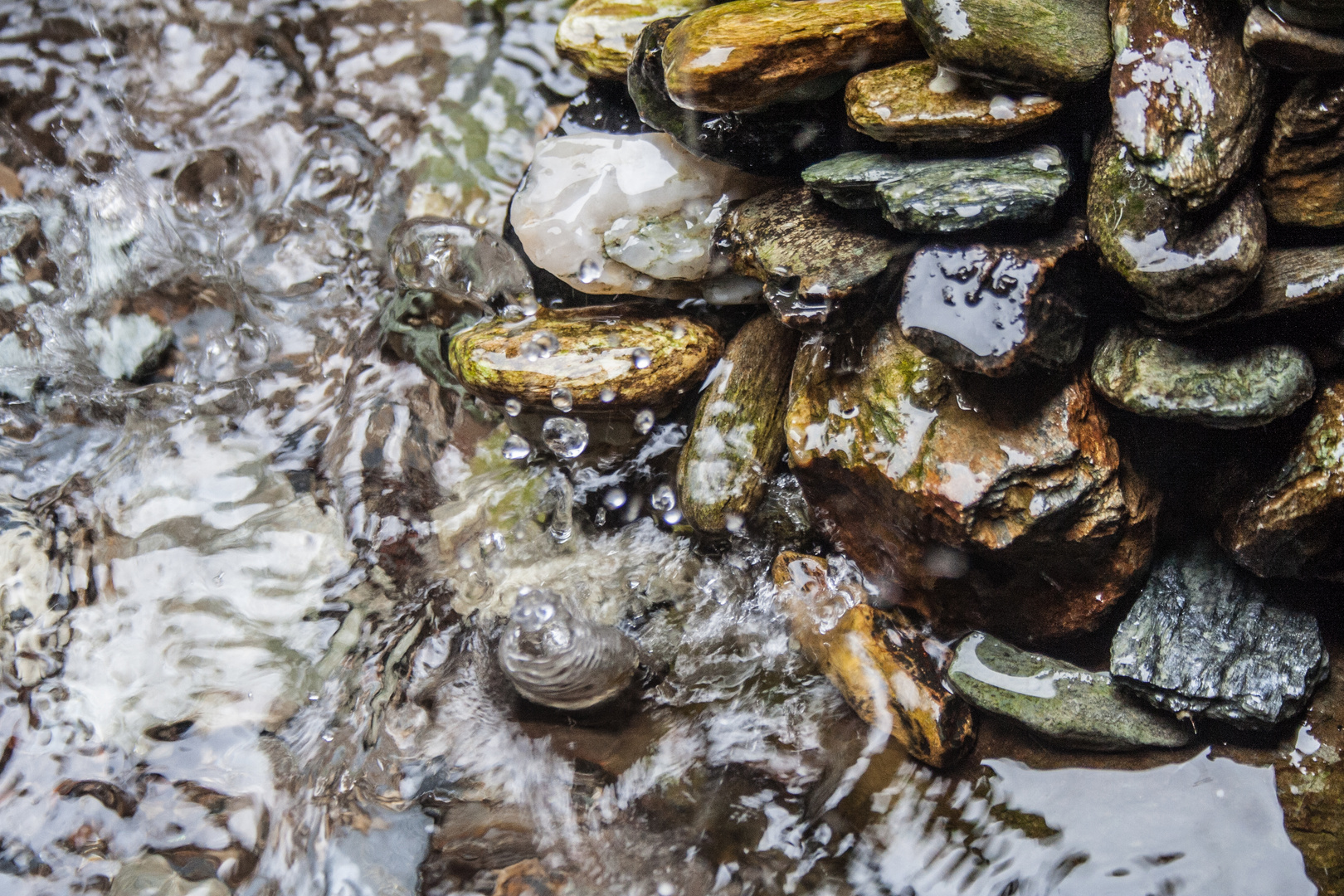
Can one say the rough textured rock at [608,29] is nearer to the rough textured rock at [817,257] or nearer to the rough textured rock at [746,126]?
the rough textured rock at [746,126]

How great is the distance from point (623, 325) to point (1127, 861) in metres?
2.46

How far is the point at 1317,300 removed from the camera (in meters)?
2.28

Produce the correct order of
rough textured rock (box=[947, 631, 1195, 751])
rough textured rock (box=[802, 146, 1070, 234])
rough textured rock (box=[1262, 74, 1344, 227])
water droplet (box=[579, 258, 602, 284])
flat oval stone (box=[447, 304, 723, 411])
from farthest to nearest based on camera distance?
water droplet (box=[579, 258, 602, 284]), flat oval stone (box=[447, 304, 723, 411]), rough textured rock (box=[947, 631, 1195, 751]), rough textured rock (box=[802, 146, 1070, 234]), rough textured rock (box=[1262, 74, 1344, 227])

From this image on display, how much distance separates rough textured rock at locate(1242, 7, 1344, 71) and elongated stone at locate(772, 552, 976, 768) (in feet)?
6.50

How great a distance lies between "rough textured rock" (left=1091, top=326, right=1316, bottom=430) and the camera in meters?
2.36

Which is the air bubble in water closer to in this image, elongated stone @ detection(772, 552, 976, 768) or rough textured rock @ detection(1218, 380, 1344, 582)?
elongated stone @ detection(772, 552, 976, 768)

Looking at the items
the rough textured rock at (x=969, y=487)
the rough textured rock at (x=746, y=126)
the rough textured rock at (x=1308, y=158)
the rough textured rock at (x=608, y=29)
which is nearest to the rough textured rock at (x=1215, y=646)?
the rough textured rock at (x=969, y=487)

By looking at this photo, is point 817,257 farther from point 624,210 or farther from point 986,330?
point 624,210

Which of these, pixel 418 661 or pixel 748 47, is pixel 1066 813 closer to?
pixel 418 661

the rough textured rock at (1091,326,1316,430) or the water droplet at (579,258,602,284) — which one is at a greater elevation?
the rough textured rock at (1091,326,1316,430)

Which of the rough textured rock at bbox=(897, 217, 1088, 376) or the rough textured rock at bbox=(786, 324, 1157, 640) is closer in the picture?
the rough textured rock at bbox=(897, 217, 1088, 376)

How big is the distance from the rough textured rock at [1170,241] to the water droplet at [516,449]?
7.57 feet

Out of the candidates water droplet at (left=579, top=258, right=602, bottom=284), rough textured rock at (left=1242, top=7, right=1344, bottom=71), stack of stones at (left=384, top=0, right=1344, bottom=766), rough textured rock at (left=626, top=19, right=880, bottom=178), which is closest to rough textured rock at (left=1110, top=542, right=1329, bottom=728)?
stack of stones at (left=384, top=0, right=1344, bottom=766)

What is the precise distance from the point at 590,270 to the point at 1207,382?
7.15 ft
